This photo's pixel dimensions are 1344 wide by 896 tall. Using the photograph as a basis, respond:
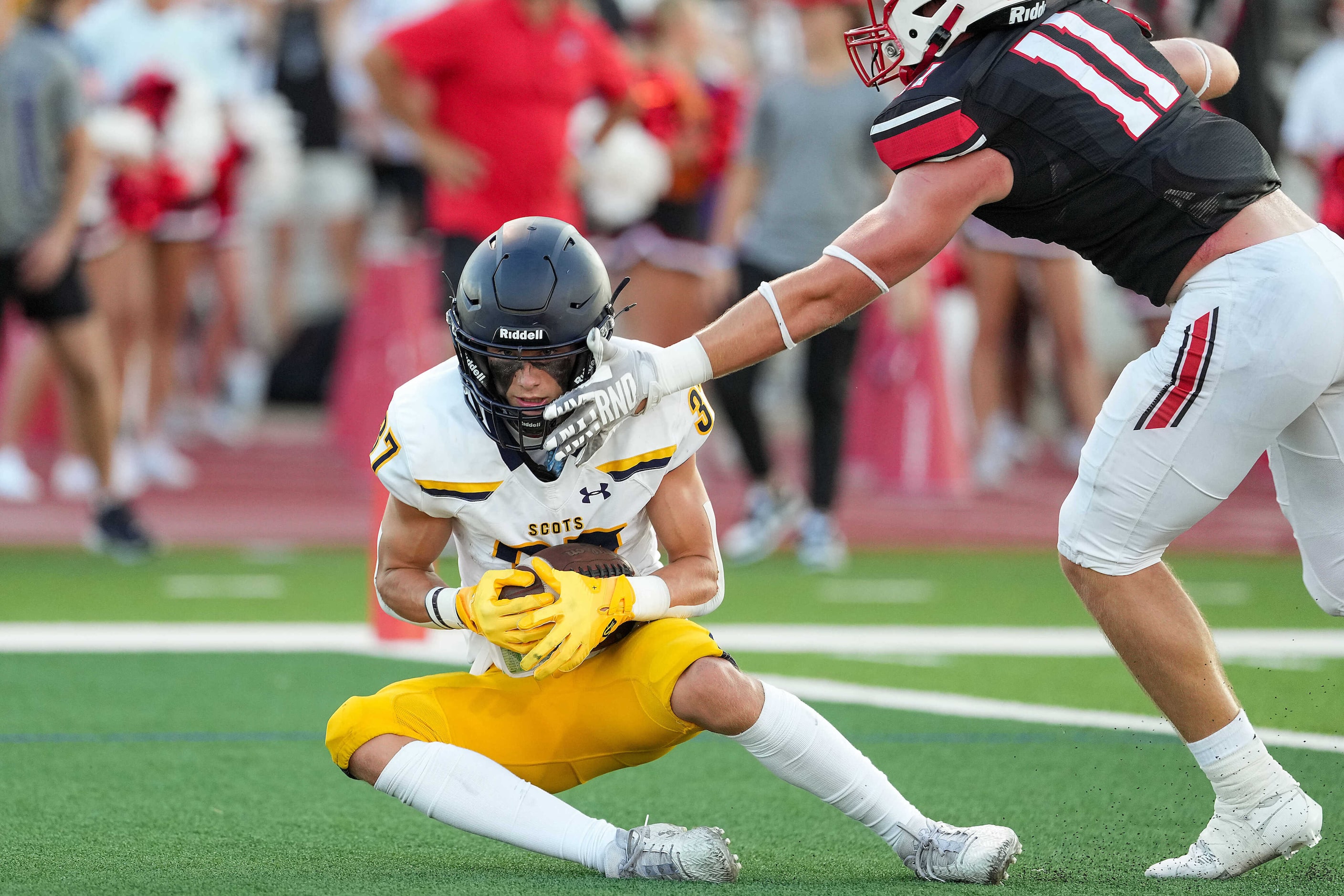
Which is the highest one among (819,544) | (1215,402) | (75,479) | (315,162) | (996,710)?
(1215,402)

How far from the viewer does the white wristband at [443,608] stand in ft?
9.86

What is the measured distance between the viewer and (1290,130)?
26.2 ft

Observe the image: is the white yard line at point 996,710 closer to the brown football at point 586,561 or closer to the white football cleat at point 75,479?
the brown football at point 586,561

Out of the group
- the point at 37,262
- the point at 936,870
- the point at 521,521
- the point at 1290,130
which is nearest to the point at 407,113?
the point at 37,262

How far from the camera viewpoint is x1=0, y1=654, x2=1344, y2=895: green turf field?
9.85 feet

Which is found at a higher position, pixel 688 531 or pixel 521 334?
pixel 521 334

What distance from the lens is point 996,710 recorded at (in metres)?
4.61

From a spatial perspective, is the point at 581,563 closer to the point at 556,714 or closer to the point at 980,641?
the point at 556,714

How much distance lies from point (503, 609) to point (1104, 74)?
1301 millimetres

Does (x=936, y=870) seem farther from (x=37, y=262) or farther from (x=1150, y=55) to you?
(x=37, y=262)

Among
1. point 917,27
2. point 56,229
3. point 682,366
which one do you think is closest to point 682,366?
point 682,366

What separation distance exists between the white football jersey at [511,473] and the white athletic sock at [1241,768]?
38.9 inches

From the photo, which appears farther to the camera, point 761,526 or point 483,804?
point 761,526

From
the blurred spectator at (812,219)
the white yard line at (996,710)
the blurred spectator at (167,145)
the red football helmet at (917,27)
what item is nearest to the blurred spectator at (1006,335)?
the blurred spectator at (812,219)
